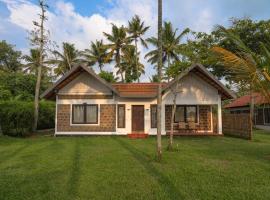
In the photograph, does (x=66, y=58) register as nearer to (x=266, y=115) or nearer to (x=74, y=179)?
(x=266, y=115)

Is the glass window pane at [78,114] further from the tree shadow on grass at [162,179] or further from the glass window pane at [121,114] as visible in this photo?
the tree shadow on grass at [162,179]

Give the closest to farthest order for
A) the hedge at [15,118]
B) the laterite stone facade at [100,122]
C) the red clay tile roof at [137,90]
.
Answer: the hedge at [15,118]
the red clay tile roof at [137,90]
the laterite stone facade at [100,122]

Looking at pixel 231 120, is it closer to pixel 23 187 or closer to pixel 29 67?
pixel 23 187

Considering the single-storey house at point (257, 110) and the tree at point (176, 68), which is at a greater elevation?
the tree at point (176, 68)

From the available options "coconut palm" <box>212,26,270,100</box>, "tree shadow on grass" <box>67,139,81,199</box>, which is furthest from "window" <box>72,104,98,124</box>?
"coconut palm" <box>212,26,270,100</box>

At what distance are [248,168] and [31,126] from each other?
1535 cm

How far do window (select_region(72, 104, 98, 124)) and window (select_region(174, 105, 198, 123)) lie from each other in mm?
5672

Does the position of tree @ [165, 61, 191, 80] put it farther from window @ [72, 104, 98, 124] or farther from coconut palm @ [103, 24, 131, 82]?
coconut palm @ [103, 24, 131, 82]

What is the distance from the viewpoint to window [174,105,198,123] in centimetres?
1867

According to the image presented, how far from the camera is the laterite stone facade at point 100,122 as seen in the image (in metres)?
18.2

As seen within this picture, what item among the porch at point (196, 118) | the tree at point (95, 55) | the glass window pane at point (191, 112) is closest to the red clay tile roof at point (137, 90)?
the porch at point (196, 118)

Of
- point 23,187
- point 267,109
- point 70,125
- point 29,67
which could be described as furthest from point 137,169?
point 29,67

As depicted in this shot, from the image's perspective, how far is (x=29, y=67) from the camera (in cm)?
4003

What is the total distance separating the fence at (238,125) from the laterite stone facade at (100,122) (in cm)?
824
